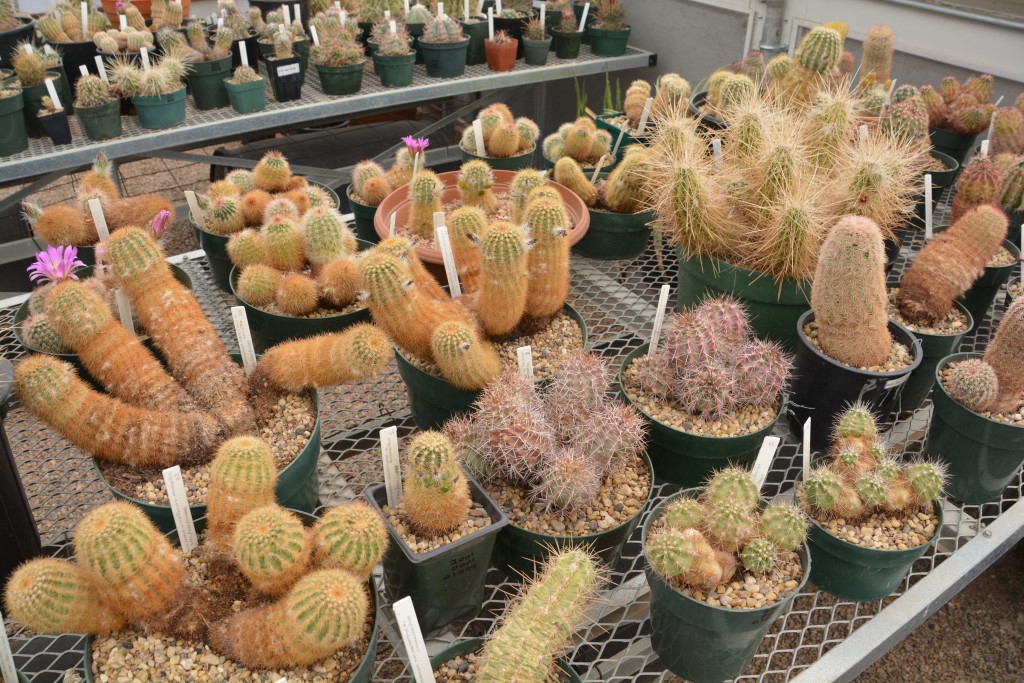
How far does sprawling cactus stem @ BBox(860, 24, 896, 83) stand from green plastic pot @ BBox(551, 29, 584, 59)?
5.90ft

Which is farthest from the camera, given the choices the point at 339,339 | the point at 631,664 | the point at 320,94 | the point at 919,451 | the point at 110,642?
the point at 320,94

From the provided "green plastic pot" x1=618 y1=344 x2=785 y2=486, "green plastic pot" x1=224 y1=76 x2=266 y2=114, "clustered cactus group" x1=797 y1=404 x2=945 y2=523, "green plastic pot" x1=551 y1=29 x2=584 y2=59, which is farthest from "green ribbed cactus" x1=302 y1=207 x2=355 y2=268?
"green plastic pot" x1=551 y1=29 x2=584 y2=59

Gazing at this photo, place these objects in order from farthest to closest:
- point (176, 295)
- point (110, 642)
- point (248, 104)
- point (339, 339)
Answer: point (248, 104), point (176, 295), point (339, 339), point (110, 642)

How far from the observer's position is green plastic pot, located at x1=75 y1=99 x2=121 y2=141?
3365 mm

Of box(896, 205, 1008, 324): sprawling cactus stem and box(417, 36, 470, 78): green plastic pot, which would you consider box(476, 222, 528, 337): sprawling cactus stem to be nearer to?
box(896, 205, 1008, 324): sprawling cactus stem

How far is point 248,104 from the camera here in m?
3.81

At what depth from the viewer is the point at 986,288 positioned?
2.41 metres

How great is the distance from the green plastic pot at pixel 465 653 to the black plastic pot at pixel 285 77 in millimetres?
3381

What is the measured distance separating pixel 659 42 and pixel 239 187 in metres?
3.18

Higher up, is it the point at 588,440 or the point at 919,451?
the point at 588,440

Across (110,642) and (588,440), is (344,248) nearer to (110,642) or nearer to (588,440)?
(588,440)

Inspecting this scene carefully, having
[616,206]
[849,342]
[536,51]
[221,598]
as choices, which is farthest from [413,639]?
[536,51]

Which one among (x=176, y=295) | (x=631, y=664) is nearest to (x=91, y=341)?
(x=176, y=295)

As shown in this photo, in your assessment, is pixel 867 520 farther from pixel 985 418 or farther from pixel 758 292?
pixel 758 292
